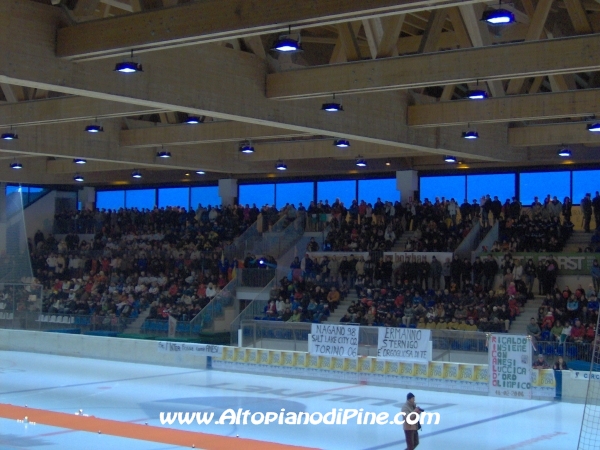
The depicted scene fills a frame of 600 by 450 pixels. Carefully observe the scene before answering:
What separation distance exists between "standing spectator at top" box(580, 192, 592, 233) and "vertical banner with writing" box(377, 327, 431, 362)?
11.8m

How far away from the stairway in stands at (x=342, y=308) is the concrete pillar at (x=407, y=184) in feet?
24.5

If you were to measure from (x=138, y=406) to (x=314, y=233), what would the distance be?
19078 mm

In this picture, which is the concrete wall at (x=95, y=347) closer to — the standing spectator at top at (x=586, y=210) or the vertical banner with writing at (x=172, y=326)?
the vertical banner with writing at (x=172, y=326)

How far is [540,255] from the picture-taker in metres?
31.1

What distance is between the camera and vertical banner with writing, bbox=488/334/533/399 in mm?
21750

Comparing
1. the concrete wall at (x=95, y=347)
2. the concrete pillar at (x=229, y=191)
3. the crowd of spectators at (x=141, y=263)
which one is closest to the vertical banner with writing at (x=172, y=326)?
the crowd of spectators at (x=141, y=263)

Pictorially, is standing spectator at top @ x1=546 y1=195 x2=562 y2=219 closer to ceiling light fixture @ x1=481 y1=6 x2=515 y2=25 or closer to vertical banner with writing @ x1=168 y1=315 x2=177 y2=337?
vertical banner with writing @ x1=168 y1=315 x2=177 y2=337

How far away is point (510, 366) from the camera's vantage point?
72.4ft

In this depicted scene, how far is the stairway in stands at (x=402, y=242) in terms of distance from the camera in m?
34.9

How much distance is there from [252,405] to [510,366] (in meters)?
6.74

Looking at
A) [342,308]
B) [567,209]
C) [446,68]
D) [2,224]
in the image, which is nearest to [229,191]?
[2,224]

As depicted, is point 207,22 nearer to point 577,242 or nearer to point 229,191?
point 577,242

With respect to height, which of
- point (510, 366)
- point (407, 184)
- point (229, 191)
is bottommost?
point (510, 366)

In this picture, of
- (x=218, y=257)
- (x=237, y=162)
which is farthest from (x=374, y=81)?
(x=218, y=257)
